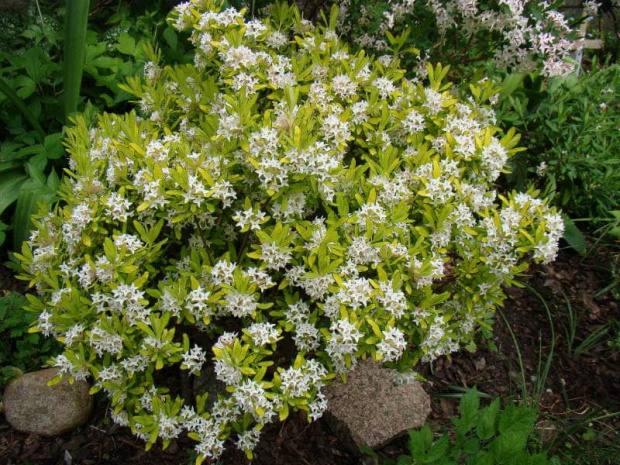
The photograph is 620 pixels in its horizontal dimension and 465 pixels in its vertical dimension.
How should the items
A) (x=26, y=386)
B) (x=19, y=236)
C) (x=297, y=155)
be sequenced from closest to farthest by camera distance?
1. (x=297, y=155)
2. (x=26, y=386)
3. (x=19, y=236)

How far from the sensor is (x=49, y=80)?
3105 millimetres

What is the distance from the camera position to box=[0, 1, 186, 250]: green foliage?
273 centimetres

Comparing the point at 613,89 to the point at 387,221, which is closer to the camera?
the point at 387,221

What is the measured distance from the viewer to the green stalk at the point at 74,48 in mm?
2539

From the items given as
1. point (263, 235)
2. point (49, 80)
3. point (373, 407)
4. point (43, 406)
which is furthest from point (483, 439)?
point (49, 80)

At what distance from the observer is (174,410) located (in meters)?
1.80

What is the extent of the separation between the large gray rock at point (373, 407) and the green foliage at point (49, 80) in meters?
1.55

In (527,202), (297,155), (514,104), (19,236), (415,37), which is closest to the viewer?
(297,155)

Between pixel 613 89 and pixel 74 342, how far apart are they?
Answer: 10.7 ft

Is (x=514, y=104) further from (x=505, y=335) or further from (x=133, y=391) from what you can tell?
(x=133, y=391)

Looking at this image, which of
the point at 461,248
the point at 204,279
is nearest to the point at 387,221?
the point at 461,248

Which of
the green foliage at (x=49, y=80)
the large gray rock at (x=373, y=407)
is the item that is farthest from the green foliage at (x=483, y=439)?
the green foliage at (x=49, y=80)

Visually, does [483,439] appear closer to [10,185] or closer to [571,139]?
[571,139]

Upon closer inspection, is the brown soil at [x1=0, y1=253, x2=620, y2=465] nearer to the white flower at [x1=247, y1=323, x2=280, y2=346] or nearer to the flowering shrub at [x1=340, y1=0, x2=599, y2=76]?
the white flower at [x1=247, y1=323, x2=280, y2=346]
